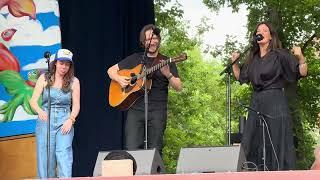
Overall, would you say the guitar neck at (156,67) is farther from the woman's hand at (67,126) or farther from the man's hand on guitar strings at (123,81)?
the woman's hand at (67,126)

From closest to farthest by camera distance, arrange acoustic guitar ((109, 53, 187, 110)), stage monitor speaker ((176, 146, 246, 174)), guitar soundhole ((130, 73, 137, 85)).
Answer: stage monitor speaker ((176, 146, 246, 174))
acoustic guitar ((109, 53, 187, 110))
guitar soundhole ((130, 73, 137, 85))

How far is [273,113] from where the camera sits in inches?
255

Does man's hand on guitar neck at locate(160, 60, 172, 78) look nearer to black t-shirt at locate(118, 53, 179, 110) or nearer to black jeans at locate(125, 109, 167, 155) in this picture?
black t-shirt at locate(118, 53, 179, 110)

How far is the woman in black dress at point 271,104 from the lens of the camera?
253 inches

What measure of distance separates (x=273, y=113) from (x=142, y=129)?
1.29 m

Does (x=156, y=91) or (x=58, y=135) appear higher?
(x=156, y=91)

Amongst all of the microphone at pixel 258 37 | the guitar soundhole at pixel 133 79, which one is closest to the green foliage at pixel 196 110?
the guitar soundhole at pixel 133 79

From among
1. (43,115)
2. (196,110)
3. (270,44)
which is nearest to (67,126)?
(43,115)

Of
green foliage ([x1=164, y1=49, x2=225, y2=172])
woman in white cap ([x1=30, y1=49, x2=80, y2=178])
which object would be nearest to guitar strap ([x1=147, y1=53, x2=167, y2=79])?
woman in white cap ([x1=30, y1=49, x2=80, y2=178])

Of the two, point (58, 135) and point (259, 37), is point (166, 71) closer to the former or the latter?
point (259, 37)

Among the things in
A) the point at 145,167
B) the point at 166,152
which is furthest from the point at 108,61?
the point at 166,152

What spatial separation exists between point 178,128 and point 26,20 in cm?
1209

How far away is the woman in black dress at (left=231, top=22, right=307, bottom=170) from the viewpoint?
6434 mm

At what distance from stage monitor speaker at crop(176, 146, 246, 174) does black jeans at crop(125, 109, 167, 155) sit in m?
1.22
